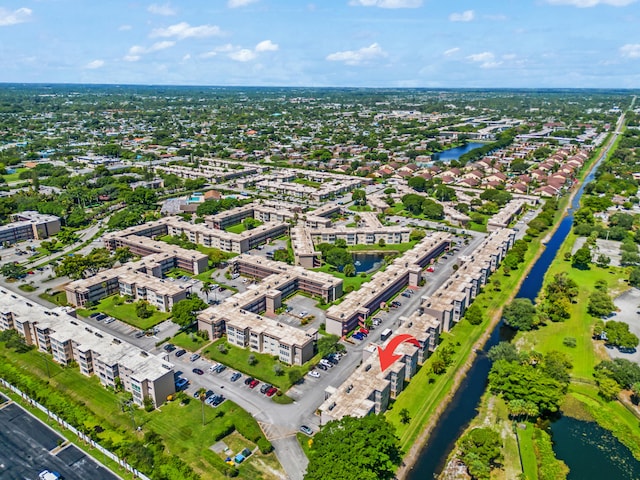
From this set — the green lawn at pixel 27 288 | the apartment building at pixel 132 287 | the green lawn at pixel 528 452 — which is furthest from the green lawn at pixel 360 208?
the green lawn at pixel 528 452

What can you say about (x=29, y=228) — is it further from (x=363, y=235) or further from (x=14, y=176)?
(x=363, y=235)

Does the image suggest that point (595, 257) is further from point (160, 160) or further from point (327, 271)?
point (160, 160)

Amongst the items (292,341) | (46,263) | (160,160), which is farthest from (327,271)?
(160,160)

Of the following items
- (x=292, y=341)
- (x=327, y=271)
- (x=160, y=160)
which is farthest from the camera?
(x=160, y=160)

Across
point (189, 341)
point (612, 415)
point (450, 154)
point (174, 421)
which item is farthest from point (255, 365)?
point (450, 154)

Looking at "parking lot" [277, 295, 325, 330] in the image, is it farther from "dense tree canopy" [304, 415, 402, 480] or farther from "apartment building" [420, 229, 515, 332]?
"dense tree canopy" [304, 415, 402, 480]

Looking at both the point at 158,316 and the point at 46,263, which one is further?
Answer: the point at 46,263
